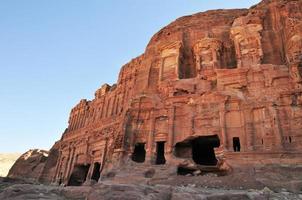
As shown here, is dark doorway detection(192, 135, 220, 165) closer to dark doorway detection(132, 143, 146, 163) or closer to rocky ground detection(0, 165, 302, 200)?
dark doorway detection(132, 143, 146, 163)

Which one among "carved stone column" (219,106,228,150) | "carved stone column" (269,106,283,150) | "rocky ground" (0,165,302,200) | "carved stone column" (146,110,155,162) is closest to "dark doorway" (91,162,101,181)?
"rocky ground" (0,165,302,200)

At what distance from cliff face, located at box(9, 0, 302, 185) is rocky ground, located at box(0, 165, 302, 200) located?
136 centimetres

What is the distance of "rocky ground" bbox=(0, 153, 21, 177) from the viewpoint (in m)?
53.3

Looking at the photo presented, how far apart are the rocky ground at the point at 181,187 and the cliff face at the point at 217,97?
1.36 meters

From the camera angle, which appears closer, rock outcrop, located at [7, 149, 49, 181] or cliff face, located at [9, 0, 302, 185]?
cliff face, located at [9, 0, 302, 185]

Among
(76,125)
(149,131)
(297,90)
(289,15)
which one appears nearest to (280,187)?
(297,90)

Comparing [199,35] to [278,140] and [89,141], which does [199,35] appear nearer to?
[278,140]

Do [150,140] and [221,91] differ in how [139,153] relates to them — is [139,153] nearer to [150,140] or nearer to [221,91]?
[150,140]

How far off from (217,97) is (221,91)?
56cm

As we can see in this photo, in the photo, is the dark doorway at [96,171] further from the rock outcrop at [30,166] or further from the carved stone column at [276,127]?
the carved stone column at [276,127]

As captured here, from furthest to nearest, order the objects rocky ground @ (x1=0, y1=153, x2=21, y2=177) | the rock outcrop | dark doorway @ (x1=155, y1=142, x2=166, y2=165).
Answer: rocky ground @ (x1=0, y1=153, x2=21, y2=177) < the rock outcrop < dark doorway @ (x1=155, y1=142, x2=166, y2=165)

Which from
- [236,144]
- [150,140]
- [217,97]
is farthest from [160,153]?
[217,97]

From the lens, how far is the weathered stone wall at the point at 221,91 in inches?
676

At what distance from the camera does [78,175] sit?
31672 mm
